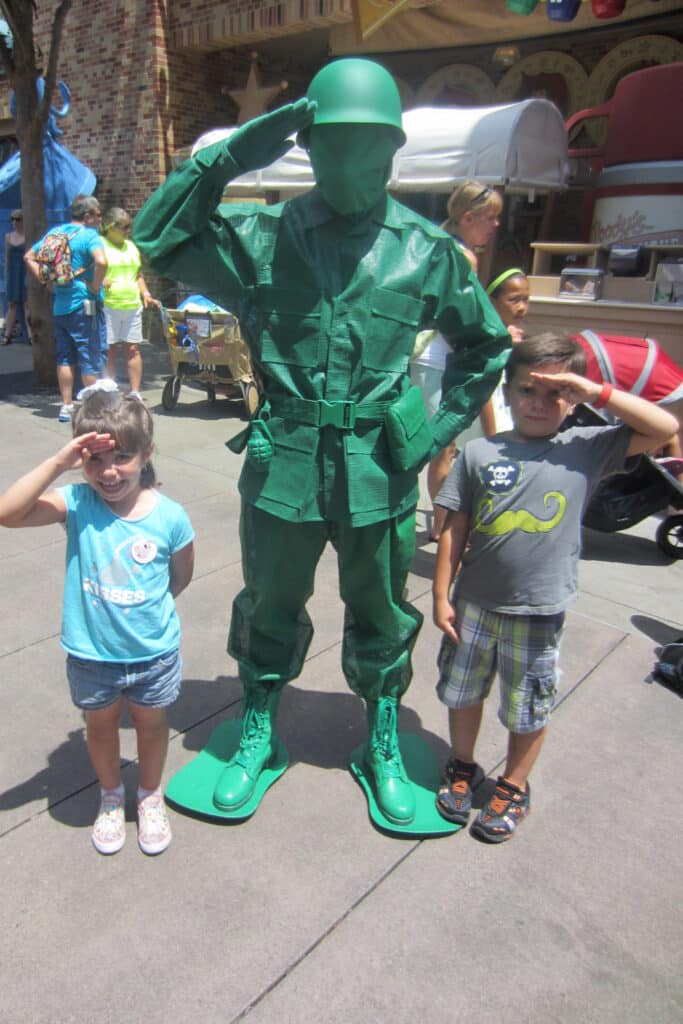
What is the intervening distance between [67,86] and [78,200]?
20.5ft

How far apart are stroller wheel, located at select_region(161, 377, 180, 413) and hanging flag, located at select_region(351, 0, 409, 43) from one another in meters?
3.89

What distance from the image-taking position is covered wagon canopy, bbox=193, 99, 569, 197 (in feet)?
22.3

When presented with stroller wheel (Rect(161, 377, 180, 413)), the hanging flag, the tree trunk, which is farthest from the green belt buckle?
the hanging flag

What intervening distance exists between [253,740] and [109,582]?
760mm

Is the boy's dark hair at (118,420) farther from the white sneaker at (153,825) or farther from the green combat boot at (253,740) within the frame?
the white sneaker at (153,825)

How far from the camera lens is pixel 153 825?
2.16 metres

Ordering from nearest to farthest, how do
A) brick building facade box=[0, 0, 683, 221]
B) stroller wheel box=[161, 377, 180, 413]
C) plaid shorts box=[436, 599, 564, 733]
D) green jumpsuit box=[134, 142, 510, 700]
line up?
1. green jumpsuit box=[134, 142, 510, 700]
2. plaid shorts box=[436, 599, 564, 733]
3. stroller wheel box=[161, 377, 180, 413]
4. brick building facade box=[0, 0, 683, 221]

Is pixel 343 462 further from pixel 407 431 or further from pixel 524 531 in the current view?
pixel 524 531

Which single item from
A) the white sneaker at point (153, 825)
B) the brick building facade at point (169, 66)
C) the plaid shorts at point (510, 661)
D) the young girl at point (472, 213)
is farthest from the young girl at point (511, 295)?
the brick building facade at point (169, 66)

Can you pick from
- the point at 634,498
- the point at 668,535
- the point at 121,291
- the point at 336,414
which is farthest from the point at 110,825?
the point at 121,291

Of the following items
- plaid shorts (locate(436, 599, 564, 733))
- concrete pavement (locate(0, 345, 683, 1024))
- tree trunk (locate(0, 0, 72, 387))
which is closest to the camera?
concrete pavement (locate(0, 345, 683, 1024))

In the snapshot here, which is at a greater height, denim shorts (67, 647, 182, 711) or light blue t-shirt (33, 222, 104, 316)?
light blue t-shirt (33, 222, 104, 316)

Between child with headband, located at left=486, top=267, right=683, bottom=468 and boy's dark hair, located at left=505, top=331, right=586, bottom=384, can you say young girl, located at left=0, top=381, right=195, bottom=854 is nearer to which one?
boy's dark hair, located at left=505, top=331, right=586, bottom=384

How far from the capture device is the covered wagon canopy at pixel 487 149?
22.3 feet
